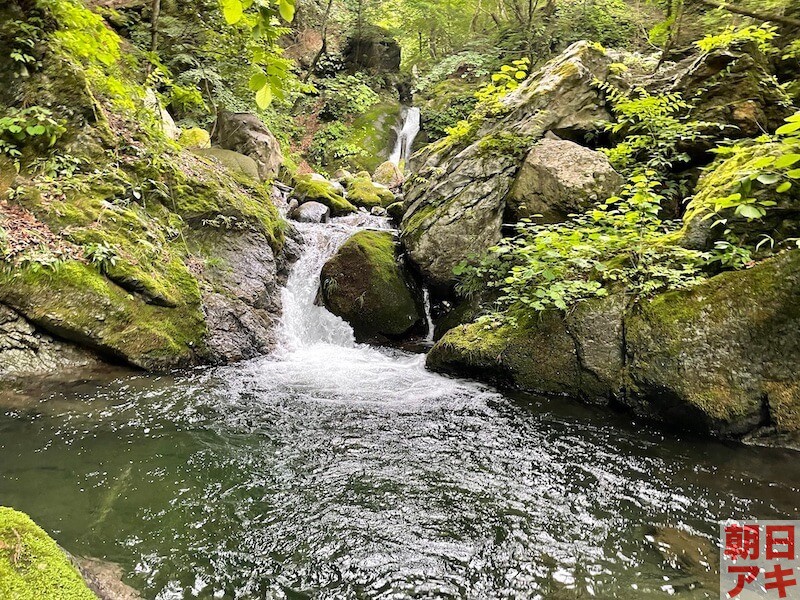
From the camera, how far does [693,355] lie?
4730 mm

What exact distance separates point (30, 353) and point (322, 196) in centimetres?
917

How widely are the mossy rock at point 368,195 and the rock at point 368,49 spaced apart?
10619 millimetres

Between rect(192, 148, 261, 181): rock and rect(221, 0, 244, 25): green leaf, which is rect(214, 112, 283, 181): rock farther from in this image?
rect(221, 0, 244, 25): green leaf

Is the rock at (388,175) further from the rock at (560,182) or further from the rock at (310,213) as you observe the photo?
the rock at (560,182)

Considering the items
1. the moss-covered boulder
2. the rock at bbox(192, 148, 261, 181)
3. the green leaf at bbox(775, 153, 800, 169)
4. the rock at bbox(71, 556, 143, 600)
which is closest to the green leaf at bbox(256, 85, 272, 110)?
the green leaf at bbox(775, 153, 800, 169)

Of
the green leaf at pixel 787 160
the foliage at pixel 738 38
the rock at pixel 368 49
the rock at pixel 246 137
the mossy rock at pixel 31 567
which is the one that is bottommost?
the mossy rock at pixel 31 567

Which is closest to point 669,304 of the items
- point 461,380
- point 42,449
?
point 461,380

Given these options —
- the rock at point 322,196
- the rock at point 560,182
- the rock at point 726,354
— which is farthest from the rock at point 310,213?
the rock at point 726,354

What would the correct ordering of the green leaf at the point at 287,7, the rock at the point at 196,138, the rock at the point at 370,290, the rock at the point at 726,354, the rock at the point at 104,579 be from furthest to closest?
the rock at the point at 196,138 < the rock at the point at 370,290 < the rock at the point at 726,354 < the rock at the point at 104,579 < the green leaf at the point at 287,7

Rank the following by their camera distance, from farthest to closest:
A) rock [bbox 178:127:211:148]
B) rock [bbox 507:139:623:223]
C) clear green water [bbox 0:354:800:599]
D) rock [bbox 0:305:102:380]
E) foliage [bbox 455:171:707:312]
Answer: rock [bbox 178:127:211:148]
rock [bbox 507:139:623:223]
foliage [bbox 455:171:707:312]
rock [bbox 0:305:102:380]
clear green water [bbox 0:354:800:599]

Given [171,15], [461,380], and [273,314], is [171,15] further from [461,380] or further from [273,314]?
[461,380]

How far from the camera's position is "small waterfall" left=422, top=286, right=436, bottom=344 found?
8891 mm

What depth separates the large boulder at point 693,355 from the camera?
436cm

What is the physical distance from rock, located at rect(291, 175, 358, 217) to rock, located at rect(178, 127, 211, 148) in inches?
108
